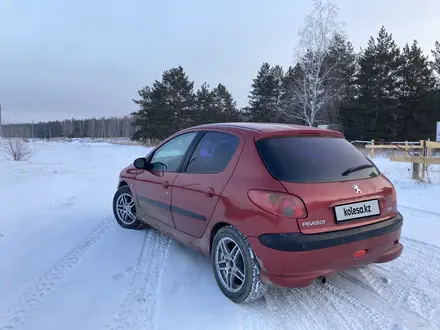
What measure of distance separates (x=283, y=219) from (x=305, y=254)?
31cm

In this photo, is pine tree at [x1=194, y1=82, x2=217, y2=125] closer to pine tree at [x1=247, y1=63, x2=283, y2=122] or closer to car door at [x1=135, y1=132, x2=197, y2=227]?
pine tree at [x1=247, y1=63, x2=283, y2=122]

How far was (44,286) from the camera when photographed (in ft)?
10.1

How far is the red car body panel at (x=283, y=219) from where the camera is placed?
2.45 meters

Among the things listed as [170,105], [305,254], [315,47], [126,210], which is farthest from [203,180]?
[170,105]

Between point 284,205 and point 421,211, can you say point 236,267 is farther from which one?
A: point 421,211

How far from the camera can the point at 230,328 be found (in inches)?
95.8

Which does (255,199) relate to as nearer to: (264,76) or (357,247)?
(357,247)

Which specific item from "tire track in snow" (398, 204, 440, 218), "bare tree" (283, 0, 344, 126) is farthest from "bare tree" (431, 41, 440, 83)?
"tire track in snow" (398, 204, 440, 218)

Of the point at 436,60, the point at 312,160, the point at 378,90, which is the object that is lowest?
the point at 312,160

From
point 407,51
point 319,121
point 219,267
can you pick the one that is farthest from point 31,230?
point 407,51

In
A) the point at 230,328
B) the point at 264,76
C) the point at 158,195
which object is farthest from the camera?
the point at 264,76

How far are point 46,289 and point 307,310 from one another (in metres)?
2.42

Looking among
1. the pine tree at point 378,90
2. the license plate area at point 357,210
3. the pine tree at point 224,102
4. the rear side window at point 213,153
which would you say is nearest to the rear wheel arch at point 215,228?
the rear side window at point 213,153

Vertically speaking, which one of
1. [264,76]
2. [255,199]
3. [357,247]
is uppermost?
[264,76]
